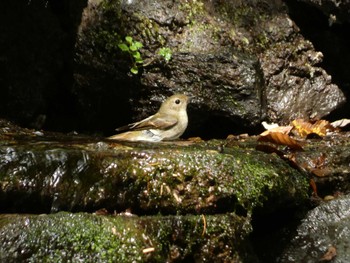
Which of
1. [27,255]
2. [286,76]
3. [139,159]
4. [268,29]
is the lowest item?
[27,255]

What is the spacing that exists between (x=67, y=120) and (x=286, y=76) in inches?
102

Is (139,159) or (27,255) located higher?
(139,159)

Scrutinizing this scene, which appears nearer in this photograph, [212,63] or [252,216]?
[252,216]

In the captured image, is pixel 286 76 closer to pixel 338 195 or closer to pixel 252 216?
pixel 338 195

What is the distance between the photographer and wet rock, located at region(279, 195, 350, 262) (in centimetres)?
503

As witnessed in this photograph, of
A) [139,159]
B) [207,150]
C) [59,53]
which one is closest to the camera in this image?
[139,159]

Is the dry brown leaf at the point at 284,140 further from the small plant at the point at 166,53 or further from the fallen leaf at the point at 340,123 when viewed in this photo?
the fallen leaf at the point at 340,123

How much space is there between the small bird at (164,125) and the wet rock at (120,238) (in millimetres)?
2191

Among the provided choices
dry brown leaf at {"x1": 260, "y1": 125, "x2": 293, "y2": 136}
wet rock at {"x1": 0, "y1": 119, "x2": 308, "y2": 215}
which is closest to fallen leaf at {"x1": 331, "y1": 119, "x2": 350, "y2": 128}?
dry brown leaf at {"x1": 260, "y1": 125, "x2": 293, "y2": 136}

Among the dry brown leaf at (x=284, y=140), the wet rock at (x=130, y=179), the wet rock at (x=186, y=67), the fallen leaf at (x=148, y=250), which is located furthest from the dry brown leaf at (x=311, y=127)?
the fallen leaf at (x=148, y=250)

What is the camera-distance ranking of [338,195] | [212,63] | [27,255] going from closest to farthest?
1. [27,255]
2. [338,195]
3. [212,63]

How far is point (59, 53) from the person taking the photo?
7797mm

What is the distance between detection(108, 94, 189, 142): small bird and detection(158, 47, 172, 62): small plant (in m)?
0.63

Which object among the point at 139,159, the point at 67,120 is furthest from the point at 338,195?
the point at 67,120
